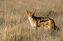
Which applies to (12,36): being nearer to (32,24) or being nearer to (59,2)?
(32,24)

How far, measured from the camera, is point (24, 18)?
21.1 feet

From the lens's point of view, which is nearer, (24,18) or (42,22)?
(42,22)

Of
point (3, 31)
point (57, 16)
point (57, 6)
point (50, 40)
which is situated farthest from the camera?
point (57, 6)

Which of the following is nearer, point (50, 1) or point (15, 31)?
point (15, 31)

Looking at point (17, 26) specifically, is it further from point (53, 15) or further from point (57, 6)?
point (57, 6)

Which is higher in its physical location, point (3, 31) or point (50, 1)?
point (50, 1)

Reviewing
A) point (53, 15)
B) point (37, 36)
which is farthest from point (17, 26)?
point (53, 15)

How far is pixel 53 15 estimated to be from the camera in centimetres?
655

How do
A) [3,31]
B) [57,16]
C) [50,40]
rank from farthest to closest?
[57,16] → [3,31] → [50,40]

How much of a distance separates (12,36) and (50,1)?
7.71ft

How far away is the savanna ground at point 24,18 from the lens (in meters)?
5.62

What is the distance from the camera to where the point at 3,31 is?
5.84m

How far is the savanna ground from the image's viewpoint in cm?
562

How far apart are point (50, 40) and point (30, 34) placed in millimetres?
502
